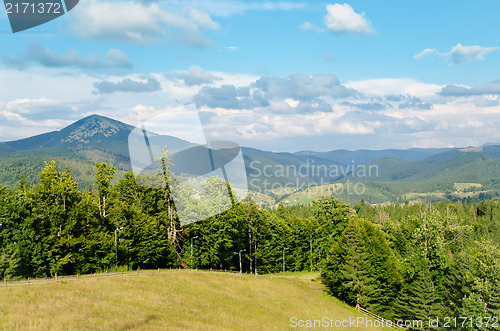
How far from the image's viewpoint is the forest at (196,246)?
1854 inches

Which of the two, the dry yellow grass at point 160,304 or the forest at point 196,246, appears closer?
the dry yellow grass at point 160,304

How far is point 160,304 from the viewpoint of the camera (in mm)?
34125

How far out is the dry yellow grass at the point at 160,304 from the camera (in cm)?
2602

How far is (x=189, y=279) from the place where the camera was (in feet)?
155

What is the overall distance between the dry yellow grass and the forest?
8.80m

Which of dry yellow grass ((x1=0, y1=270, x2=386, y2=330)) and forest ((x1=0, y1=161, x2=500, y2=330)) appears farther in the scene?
forest ((x1=0, y1=161, x2=500, y2=330))

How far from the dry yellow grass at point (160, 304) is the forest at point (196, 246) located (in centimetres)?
880

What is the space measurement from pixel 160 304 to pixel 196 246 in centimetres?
2960

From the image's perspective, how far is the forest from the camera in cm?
4709

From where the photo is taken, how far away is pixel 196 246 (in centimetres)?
6369

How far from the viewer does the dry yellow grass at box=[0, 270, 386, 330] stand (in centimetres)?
2602

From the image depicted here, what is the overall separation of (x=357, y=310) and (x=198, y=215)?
29030mm

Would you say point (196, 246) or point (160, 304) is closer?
point (160, 304)

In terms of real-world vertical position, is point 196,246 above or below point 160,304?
below
